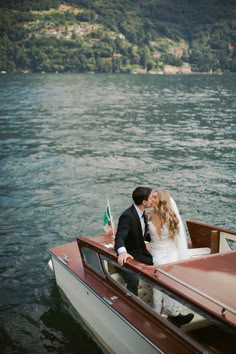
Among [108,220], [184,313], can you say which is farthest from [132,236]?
[184,313]

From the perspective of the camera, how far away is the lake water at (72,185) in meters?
8.84

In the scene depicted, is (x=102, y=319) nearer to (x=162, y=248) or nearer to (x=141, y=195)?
(x=162, y=248)

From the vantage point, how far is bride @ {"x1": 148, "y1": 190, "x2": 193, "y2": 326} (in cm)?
625

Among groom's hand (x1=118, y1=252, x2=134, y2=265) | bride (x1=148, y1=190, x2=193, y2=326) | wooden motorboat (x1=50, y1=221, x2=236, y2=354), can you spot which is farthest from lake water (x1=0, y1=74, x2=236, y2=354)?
bride (x1=148, y1=190, x2=193, y2=326)

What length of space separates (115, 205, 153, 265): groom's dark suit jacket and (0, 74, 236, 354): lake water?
1.84m

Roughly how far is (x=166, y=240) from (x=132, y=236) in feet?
2.29

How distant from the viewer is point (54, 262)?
9.18 metres

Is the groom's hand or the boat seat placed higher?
the groom's hand

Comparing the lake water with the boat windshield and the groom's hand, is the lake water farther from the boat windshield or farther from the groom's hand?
the groom's hand

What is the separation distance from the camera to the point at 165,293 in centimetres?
587

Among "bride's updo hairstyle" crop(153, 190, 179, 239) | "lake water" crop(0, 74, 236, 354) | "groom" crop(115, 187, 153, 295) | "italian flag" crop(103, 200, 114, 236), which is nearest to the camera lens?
"bride's updo hairstyle" crop(153, 190, 179, 239)

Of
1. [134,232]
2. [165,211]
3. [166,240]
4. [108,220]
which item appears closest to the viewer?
[165,211]

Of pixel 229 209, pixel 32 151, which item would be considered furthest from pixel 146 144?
pixel 229 209

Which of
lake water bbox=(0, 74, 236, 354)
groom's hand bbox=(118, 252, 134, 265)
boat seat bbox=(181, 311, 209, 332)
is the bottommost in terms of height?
lake water bbox=(0, 74, 236, 354)
